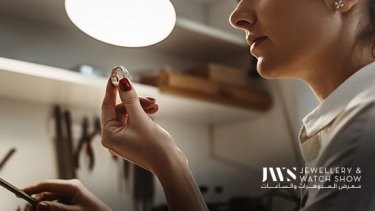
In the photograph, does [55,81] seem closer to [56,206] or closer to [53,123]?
[53,123]

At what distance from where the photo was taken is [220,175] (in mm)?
1779

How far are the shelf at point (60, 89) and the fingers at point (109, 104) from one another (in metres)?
0.58

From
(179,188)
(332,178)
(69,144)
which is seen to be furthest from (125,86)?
(69,144)

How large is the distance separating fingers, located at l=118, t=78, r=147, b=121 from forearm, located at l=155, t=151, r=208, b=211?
0.07 metres

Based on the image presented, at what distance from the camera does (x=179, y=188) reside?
0.56m

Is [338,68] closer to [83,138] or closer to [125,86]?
[125,86]

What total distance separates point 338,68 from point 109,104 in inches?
12.5

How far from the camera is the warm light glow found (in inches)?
23.8

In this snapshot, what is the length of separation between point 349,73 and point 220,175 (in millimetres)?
1225

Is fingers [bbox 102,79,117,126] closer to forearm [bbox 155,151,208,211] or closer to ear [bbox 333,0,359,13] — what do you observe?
forearm [bbox 155,151,208,211]

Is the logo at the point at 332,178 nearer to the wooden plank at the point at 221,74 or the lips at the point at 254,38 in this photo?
the lips at the point at 254,38

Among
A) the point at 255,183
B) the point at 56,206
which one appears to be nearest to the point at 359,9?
the point at 56,206

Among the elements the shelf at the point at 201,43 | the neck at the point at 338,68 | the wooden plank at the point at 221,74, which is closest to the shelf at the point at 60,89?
the wooden plank at the point at 221,74

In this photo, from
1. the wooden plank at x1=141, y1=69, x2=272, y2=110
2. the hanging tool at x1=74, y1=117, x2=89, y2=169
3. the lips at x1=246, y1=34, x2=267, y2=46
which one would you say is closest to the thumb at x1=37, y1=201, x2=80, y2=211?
the lips at x1=246, y1=34, x2=267, y2=46
